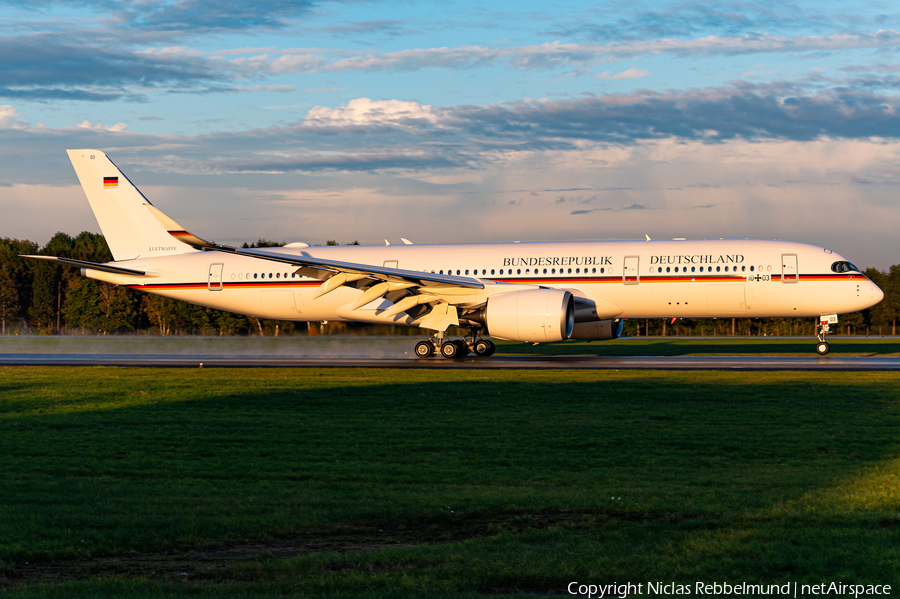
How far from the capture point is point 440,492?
9.22 meters

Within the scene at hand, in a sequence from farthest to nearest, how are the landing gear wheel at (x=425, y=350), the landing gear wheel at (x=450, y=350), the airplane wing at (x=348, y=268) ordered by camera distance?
1. the landing gear wheel at (x=425, y=350)
2. the landing gear wheel at (x=450, y=350)
3. the airplane wing at (x=348, y=268)

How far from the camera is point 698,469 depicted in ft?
34.9

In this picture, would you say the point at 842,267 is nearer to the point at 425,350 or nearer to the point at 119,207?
the point at 425,350

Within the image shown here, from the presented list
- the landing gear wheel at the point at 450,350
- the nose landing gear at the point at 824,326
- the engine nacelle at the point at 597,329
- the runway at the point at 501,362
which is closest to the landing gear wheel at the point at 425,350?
the runway at the point at 501,362

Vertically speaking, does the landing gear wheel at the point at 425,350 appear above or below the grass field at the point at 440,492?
→ above

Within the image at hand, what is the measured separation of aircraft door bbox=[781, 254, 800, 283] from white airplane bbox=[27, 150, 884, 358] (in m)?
0.04

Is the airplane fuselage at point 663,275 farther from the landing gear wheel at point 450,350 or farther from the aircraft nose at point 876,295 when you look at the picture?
the landing gear wheel at point 450,350

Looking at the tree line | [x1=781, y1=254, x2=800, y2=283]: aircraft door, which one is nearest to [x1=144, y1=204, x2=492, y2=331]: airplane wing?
[x1=781, y1=254, x2=800, y2=283]: aircraft door

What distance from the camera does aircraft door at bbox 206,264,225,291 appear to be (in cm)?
3478

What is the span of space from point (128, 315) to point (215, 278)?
4318 centimetres

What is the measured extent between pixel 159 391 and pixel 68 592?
14.5 m

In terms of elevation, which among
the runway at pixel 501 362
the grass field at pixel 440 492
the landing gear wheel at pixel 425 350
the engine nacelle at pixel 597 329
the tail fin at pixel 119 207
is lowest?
the grass field at pixel 440 492

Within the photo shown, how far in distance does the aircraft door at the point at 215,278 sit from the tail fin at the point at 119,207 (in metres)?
2.29

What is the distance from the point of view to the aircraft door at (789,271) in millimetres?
29141
